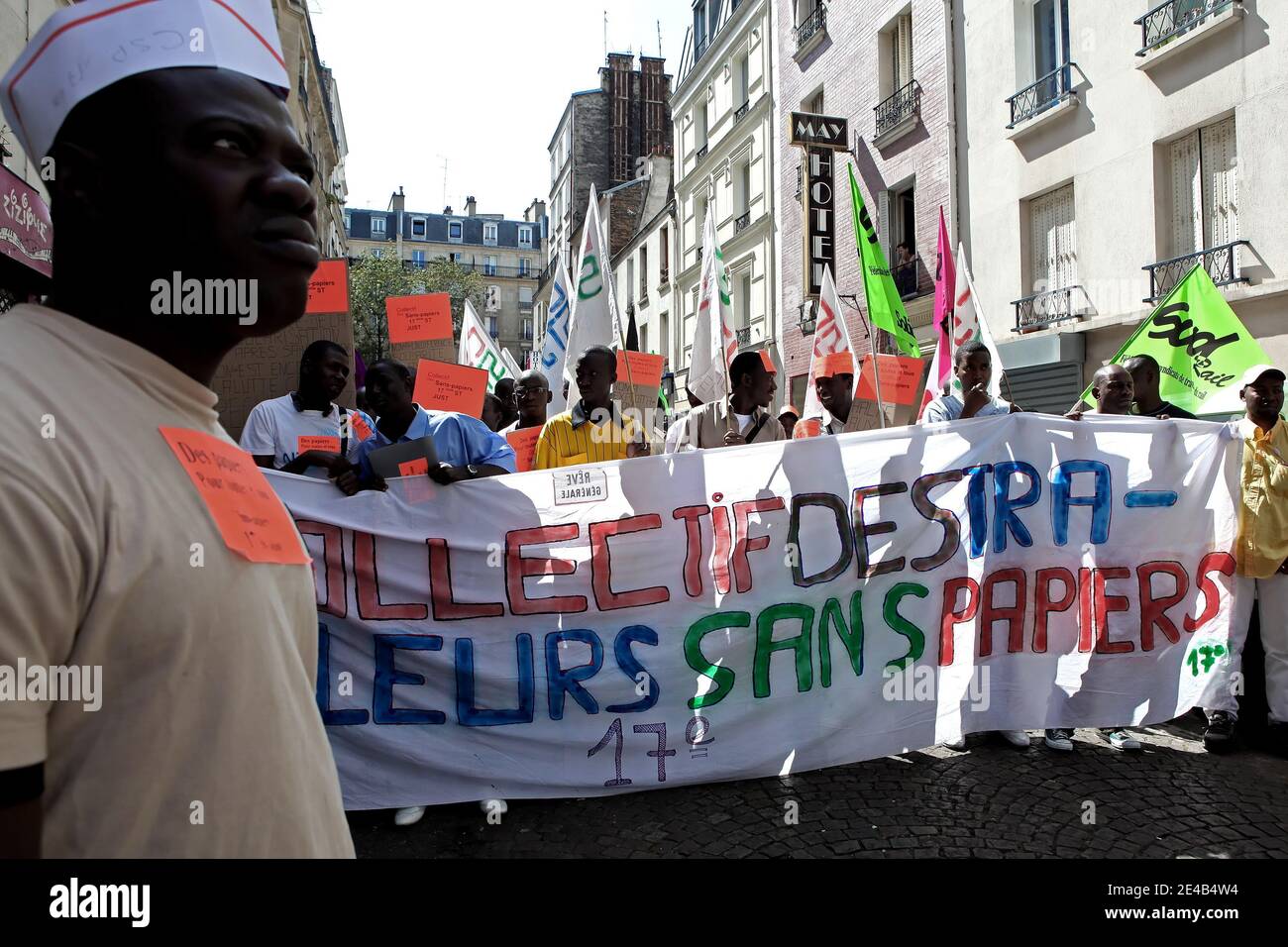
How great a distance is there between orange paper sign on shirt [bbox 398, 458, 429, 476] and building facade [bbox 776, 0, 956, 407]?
37.7 feet

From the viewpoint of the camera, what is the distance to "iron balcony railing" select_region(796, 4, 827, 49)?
65.8ft

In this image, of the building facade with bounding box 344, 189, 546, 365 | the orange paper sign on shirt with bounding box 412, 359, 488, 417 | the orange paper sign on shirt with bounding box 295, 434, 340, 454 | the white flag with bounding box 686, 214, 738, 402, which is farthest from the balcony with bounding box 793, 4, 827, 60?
the building facade with bounding box 344, 189, 546, 365

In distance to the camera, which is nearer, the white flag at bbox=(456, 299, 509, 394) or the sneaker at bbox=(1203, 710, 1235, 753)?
the sneaker at bbox=(1203, 710, 1235, 753)

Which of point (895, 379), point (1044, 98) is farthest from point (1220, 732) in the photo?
point (1044, 98)

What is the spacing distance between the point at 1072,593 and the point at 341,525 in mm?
3715

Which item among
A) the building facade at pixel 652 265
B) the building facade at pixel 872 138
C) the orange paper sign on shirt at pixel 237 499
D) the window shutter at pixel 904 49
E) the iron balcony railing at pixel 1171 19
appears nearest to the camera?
the orange paper sign on shirt at pixel 237 499

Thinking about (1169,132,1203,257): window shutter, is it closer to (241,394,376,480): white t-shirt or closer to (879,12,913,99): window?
(879,12,913,99): window

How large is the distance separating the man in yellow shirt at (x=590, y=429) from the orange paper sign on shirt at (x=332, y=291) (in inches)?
58.0

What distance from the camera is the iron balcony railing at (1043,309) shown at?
12805 millimetres

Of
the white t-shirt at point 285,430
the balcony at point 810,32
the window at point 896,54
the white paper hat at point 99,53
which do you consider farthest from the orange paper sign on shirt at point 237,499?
A: the balcony at point 810,32

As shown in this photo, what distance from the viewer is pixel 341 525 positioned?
402 centimetres

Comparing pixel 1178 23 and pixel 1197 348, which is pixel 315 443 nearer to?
pixel 1197 348

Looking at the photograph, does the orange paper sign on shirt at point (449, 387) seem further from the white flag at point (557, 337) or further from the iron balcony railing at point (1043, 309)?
the iron balcony railing at point (1043, 309)

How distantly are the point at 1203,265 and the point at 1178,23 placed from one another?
3.90m
